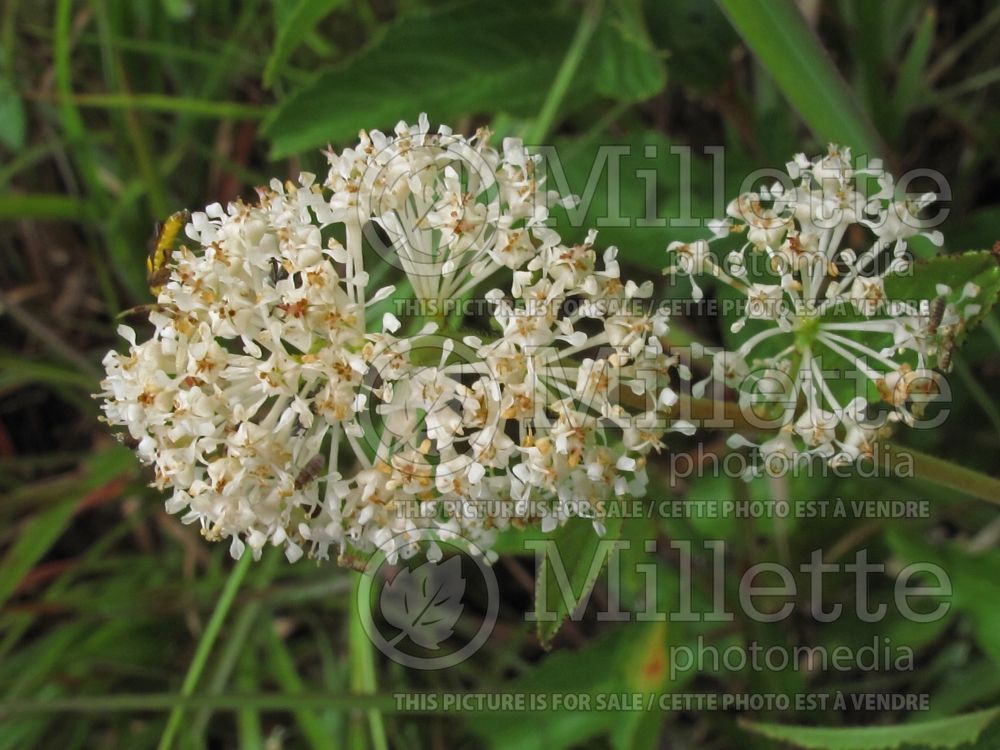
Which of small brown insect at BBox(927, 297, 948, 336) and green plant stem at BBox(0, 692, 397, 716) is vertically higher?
small brown insect at BBox(927, 297, 948, 336)

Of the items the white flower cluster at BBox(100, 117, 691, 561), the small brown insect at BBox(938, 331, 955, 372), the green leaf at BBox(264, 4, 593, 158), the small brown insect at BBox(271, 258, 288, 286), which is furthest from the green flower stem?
the green leaf at BBox(264, 4, 593, 158)

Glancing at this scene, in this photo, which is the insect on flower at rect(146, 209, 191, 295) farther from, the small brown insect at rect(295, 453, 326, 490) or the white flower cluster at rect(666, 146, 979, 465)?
the white flower cluster at rect(666, 146, 979, 465)

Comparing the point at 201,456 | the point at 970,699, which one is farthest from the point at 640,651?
the point at 201,456

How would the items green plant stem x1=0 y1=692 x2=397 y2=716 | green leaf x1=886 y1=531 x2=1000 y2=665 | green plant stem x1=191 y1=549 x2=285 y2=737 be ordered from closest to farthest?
green leaf x1=886 y1=531 x2=1000 y2=665 < green plant stem x1=0 y1=692 x2=397 y2=716 < green plant stem x1=191 y1=549 x2=285 y2=737

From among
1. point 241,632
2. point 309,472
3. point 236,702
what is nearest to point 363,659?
point 236,702

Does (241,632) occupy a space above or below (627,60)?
below

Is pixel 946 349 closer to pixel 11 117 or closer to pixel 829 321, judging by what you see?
pixel 829 321

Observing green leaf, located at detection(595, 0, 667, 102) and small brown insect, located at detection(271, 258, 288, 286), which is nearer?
small brown insect, located at detection(271, 258, 288, 286)
